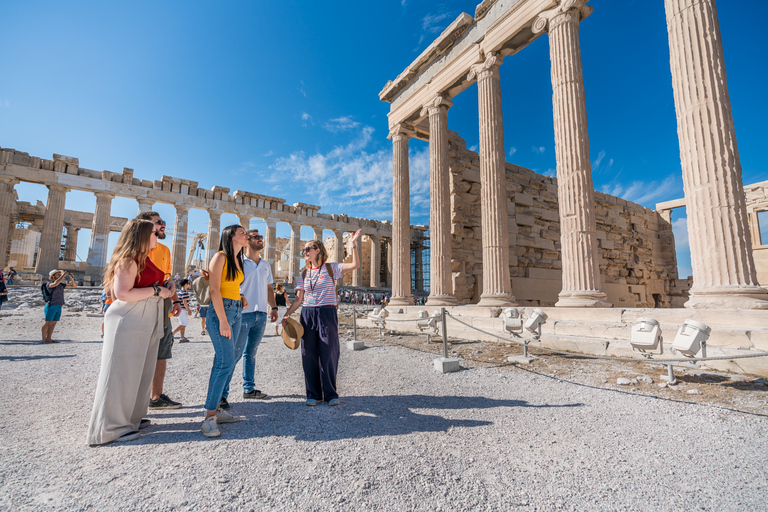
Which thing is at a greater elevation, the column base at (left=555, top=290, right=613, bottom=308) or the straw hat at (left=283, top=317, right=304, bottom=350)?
the column base at (left=555, top=290, right=613, bottom=308)

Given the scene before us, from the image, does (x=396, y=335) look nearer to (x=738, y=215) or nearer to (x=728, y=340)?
(x=728, y=340)

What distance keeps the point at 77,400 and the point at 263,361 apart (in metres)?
2.61

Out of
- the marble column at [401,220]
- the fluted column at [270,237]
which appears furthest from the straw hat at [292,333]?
the fluted column at [270,237]

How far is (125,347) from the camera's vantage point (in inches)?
101

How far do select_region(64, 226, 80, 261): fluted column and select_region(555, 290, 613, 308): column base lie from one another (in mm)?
38551

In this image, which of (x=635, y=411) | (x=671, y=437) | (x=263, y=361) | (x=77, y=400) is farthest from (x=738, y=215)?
(x=77, y=400)

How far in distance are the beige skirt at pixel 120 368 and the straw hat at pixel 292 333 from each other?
122cm

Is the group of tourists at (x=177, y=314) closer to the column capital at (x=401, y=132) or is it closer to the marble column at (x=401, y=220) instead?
the marble column at (x=401, y=220)

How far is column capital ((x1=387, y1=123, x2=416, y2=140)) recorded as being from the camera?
1342cm

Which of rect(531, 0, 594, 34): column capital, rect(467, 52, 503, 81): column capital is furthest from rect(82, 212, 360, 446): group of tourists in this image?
rect(467, 52, 503, 81): column capital

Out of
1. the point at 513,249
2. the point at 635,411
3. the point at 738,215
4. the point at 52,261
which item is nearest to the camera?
the point at 635,411

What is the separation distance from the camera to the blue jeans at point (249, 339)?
10.8 ft

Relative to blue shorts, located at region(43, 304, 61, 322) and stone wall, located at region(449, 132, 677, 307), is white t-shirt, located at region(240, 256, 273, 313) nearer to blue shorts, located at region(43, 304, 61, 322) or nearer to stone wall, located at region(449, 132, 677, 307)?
blue shorts, located at region(43, 304, 61, 322)

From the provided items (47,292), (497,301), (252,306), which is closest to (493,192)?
(497,301)
